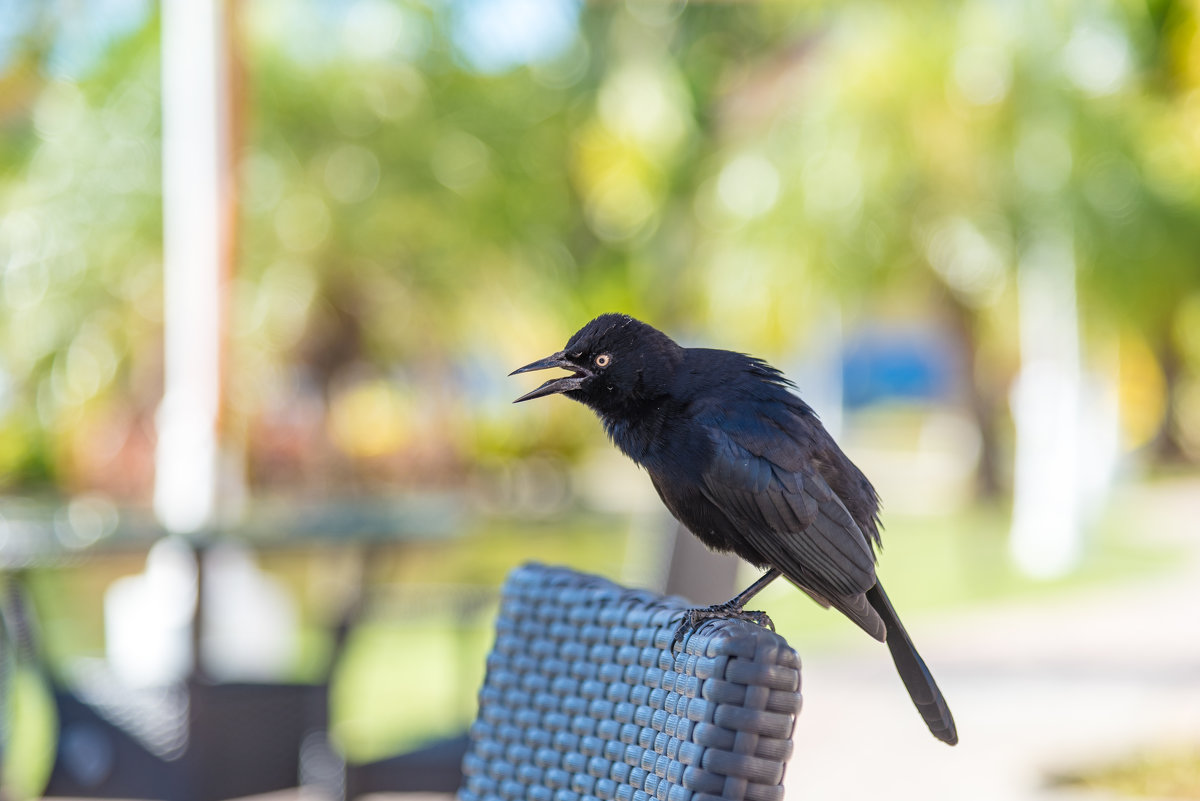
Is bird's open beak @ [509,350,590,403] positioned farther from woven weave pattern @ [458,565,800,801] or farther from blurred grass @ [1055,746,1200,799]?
blurred grass @ [1055,746,1200,799]

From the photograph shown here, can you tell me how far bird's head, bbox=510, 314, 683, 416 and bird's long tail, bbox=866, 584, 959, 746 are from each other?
42 centimetres

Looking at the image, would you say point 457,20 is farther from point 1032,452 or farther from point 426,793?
point 426,793

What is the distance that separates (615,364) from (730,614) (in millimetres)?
433

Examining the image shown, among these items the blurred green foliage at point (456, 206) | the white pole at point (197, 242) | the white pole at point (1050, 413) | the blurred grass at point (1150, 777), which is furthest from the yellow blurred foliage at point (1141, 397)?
the white pole at point (197, 242)

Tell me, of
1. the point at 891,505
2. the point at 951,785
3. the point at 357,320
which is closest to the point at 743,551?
the point at 951,785

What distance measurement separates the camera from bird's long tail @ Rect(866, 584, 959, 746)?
150 cm

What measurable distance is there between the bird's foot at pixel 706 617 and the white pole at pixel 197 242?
447cm

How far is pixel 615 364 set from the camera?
6.22 feet

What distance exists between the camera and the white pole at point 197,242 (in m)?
5.78

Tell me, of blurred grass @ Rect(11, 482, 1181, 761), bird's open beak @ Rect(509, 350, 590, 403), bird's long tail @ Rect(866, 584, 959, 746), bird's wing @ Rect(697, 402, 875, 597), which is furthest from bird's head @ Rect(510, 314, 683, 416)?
blurred grass @ Rect(11, 482, 1181, 761)

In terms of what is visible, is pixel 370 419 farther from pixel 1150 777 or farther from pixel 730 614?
pixel 730 614

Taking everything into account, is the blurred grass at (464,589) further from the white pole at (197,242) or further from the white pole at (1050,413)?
the white pole at (197,242)

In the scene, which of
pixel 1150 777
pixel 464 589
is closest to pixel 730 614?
pixel 464 589

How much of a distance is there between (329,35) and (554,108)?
354 cm
